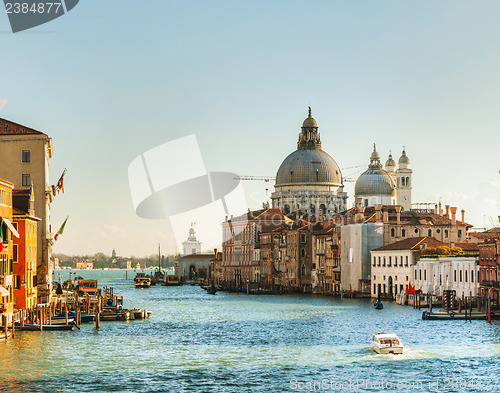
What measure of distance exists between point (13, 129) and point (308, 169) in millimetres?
97631

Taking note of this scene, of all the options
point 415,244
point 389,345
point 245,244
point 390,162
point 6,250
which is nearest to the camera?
point 389,345

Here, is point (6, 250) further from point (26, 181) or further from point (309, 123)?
point (309, 123)

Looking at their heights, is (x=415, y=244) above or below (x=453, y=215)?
below

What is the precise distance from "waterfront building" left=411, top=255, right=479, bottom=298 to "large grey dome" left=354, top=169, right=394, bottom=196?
53530 mm

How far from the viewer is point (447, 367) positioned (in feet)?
125

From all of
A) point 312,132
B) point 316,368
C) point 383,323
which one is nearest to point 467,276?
point 383,323

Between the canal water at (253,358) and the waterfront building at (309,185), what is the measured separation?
93.2 m

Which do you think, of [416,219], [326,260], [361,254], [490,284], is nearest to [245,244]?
[326,260]

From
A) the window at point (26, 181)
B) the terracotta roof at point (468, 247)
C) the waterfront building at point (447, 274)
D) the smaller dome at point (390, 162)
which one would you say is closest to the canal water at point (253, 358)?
the window at point (26, 181)

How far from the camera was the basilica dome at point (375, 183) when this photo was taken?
447ft

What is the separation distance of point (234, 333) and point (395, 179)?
99.7 meters

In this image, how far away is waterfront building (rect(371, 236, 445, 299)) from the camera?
8392 cm

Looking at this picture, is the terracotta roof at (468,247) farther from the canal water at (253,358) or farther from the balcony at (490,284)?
the canal water at (253,358)

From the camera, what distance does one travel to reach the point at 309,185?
155125mm
